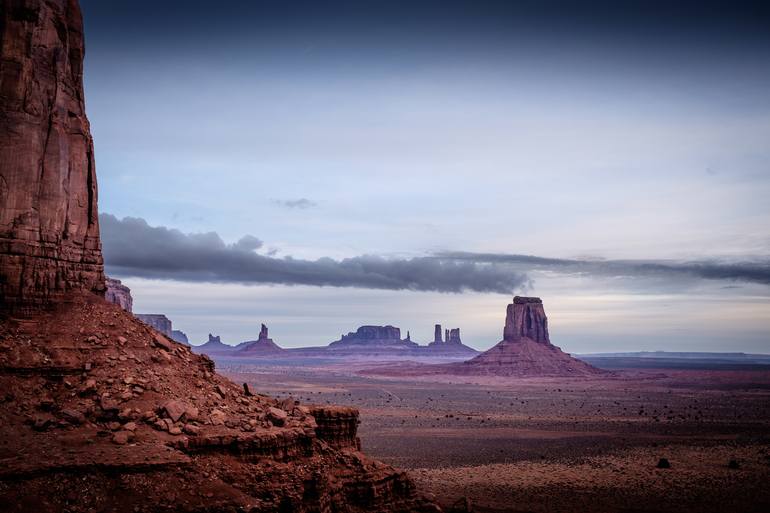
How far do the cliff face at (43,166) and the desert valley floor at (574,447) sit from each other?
68.0 ft

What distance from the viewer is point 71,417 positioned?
22141mm

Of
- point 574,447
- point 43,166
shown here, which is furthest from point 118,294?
point 43,166

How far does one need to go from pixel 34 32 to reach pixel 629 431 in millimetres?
77844

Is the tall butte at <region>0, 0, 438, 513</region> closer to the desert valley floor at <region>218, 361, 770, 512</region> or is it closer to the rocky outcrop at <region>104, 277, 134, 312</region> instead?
the desert valley floor at <region>218, 361, 770, 512</region>

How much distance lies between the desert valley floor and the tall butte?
456 inches

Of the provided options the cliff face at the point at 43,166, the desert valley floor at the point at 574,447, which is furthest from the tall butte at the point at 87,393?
the desert valley floor at the point at 574,447

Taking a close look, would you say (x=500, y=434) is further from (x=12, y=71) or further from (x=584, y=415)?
(x=12, y=71)

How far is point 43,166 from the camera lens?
26125 mm

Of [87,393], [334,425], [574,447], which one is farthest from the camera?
[574,447]

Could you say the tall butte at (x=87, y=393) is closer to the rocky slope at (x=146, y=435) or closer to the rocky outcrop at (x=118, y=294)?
the rocky slope at (x=146, y=435)

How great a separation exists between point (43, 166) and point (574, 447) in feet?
195

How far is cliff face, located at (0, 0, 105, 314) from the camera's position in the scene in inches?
989

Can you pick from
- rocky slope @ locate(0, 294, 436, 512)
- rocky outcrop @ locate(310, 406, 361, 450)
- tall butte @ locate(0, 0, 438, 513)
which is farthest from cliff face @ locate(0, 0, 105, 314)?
rocky outcrop @ locate(310, 406, 361, 450)

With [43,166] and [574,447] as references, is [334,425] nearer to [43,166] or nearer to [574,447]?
[43,166]
